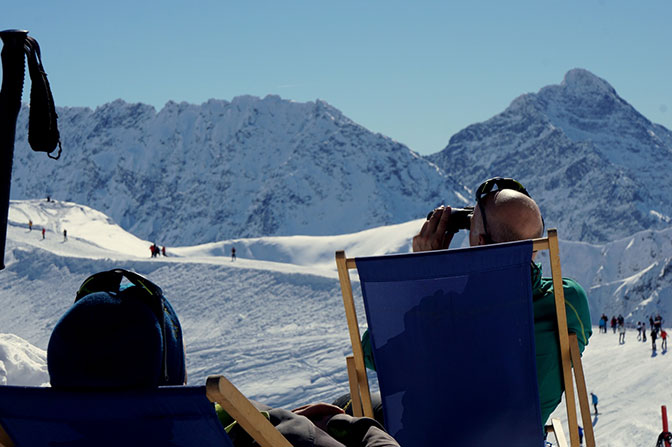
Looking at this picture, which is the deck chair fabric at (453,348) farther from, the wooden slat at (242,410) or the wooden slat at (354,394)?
the wooden slat at (242,410)

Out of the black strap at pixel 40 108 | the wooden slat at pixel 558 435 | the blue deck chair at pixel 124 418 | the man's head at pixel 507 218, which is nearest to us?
the blue deck chair at pixel 124 418

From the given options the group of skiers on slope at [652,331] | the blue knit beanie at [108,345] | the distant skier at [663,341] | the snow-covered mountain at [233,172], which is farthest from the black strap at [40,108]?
the snow-covered mountain at [233,172]

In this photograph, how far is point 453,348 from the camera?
2.29m

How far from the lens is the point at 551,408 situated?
2500 mm

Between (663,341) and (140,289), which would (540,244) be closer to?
(140,289)

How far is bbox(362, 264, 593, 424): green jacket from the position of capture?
2.38 meters

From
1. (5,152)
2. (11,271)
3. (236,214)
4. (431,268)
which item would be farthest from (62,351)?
(236,214)

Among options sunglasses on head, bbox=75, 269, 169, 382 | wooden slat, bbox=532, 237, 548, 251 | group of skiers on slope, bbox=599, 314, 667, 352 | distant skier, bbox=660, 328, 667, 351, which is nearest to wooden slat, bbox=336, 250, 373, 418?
wooden slat, bbox=532, 237, 548, 251

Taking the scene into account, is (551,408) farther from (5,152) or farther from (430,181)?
(430,181)

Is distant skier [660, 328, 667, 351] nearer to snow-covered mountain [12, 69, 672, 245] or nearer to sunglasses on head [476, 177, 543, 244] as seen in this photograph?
sunglasses on head [476, 177, 543, 244]

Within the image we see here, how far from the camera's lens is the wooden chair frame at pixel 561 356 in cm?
222

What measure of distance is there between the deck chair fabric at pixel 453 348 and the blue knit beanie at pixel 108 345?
1083 mm

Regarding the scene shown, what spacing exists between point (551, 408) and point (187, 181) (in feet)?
603

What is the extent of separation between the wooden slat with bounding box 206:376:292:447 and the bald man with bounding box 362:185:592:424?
122cm
